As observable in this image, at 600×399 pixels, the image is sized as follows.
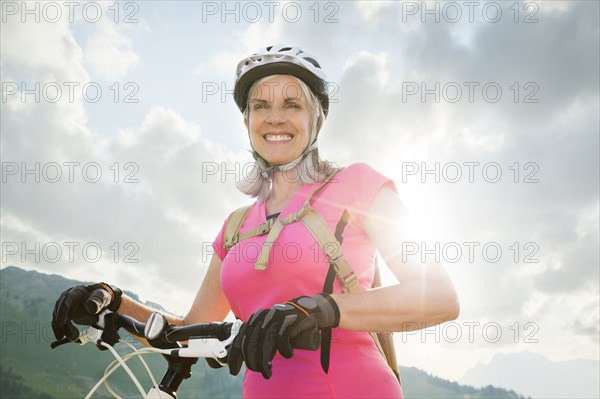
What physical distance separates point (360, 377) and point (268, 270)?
0.96m

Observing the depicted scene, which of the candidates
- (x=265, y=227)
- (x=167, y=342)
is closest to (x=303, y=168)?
(x=265, y=227)

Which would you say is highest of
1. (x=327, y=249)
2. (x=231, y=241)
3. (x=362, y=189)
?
(x=362, y=189)

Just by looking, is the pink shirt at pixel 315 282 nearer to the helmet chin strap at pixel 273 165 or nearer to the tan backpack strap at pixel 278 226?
the tan backpack strap at pixel 278 226

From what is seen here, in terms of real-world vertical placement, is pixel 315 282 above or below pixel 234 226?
below

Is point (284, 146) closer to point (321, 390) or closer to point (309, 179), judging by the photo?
point (309, 179)

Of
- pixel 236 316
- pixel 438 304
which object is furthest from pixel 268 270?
pixel 438 304

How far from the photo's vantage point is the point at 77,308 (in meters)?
3.46

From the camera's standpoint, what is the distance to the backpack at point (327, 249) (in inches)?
Answer: 127

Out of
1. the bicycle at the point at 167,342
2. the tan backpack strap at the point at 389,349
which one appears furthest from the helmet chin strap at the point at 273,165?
the bicycle at the point at 167,342

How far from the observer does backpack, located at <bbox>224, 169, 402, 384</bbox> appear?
10.6ft

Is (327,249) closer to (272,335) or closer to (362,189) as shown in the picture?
(362,189)

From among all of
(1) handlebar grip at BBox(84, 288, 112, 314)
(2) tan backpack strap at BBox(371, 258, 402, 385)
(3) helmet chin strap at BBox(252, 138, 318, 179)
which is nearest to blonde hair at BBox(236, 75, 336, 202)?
(3) helmet chin strap at BBox(252, 138, 318, 179)

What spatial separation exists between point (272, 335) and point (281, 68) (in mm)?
2605

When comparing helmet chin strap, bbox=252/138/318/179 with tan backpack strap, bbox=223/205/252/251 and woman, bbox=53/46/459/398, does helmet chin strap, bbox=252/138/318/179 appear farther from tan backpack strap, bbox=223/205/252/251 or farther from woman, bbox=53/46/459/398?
tan backpack strap, bbox=223/205/252/251
